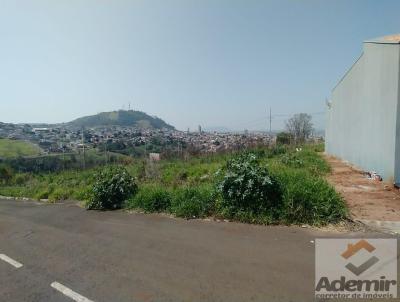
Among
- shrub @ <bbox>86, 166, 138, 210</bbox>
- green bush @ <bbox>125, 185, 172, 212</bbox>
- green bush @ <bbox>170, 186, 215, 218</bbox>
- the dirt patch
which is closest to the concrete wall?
the dirt patch

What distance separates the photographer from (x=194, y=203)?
24.2 feet

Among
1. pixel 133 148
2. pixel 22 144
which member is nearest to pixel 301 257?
pixel 133 148

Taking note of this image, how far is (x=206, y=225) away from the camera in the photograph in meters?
6.47

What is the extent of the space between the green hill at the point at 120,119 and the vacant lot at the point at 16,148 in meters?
41.1

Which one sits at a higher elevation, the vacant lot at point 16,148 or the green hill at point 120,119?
the green hill at point 120,119

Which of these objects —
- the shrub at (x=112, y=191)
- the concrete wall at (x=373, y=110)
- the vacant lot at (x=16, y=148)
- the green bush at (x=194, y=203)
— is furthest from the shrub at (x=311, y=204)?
the vacant lot at (x=16, y=148)

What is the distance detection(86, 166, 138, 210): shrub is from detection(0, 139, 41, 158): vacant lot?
47.8m

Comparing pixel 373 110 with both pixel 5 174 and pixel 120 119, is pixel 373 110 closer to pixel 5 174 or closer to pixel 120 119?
pixel 5 174

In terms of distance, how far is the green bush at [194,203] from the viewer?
7.22m

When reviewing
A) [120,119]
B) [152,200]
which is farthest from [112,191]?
[120,119]

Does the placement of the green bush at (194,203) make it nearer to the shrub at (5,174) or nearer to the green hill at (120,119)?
the shrub at (5,174)

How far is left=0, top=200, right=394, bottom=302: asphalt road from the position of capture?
3828mm

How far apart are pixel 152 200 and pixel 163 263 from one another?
3659mm

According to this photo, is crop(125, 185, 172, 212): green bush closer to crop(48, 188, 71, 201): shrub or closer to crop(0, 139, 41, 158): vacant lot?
crop(48, 188, 71, 201): shrub
